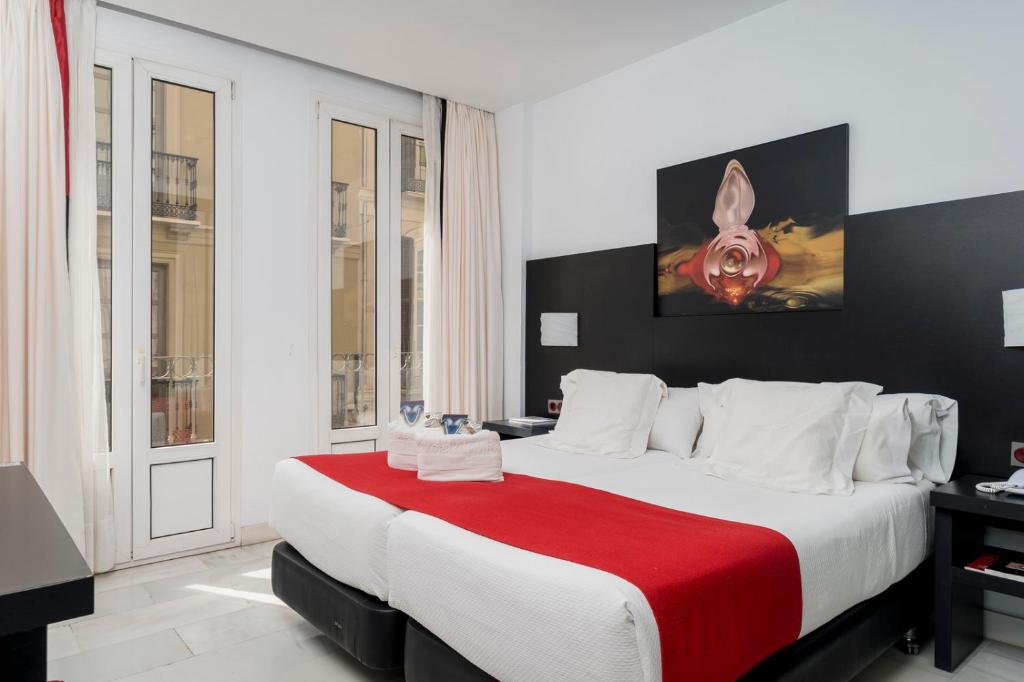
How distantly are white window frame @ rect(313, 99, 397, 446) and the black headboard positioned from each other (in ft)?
5.88

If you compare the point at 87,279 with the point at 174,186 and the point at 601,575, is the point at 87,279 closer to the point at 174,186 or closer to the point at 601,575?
the point at 174,186

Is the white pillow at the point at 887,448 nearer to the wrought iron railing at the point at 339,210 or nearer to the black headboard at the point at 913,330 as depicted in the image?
the black headboard at the point at 913,330

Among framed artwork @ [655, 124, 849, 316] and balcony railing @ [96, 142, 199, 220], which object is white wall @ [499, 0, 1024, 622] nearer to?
framed artwork @ [655, 124, 849, 316]

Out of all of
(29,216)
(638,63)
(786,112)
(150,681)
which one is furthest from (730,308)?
(29,216)

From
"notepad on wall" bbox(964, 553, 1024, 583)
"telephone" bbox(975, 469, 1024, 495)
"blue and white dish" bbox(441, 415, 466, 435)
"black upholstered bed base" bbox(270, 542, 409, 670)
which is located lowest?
"black upholstered bed base" bbox(270, 542, 409, 670)

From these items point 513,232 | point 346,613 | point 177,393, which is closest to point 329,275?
point 177,393

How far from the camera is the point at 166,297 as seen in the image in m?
3.63

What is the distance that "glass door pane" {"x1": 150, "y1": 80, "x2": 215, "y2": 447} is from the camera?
11.8 feet

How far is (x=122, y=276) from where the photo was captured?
347 cm

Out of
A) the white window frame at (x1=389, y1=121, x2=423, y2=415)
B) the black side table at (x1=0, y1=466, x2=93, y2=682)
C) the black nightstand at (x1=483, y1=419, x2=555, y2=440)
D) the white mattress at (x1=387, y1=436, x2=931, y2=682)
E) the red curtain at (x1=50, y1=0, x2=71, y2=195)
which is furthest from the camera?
the white window frame at (x1=389, y1=121, x2=423, y2=415)

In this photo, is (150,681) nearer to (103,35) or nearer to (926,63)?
(103,35)

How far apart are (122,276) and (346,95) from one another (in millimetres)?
1805

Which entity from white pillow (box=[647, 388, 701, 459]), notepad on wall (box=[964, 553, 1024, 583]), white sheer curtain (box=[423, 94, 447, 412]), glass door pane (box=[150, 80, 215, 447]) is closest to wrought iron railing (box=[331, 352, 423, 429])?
white sheer curtain (box=[423, 94, 447, 412])

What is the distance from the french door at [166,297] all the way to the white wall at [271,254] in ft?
0.33
